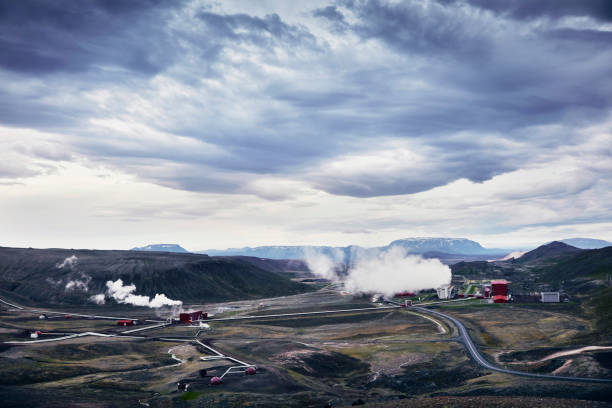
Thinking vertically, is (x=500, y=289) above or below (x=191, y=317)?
above

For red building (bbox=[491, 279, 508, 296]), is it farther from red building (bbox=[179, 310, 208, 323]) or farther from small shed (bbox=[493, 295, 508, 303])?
red building (bbox=[179, 310, 208, 323])

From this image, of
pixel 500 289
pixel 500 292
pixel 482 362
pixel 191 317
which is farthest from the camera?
pixel 500 289

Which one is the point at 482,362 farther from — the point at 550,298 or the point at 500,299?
the point at 550,298

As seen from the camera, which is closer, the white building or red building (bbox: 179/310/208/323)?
red building (bbox: 179/310/208/323)

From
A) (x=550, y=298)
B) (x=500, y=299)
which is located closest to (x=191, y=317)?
(x=500, y=299)

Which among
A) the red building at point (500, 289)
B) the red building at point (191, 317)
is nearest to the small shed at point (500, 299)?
the red building at point (500, 289)

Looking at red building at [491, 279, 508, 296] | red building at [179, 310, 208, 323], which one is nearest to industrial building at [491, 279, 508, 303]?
red building at [491, 279, 508, 296]

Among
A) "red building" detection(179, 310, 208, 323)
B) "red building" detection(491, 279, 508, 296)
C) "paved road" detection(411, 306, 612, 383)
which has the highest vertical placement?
"red building" detection(491, 279, 508, 296)

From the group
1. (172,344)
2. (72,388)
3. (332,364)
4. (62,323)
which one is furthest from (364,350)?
(62,323)

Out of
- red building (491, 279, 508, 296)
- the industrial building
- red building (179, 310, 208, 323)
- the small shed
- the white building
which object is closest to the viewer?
red building (179, 310, 208, 323)

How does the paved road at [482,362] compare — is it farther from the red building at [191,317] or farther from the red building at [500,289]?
the red building at [191,317]

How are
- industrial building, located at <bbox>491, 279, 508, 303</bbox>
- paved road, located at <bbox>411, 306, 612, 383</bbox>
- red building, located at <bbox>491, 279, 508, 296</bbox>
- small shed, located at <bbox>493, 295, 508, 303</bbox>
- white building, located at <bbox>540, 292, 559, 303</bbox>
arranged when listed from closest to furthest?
paved road, located at <bbox>411, 306, 612, 383</bbox>, white building, located at <bbox>540, 292, 559, 303</bbox>, small shed, located at <bbox>493, 295, 508, 303</bbox>, industrial building, located at <bbox>491, 279, 508, 303</bbox>, red building, located at <bbox>491, 279, 508, 296</bbox>

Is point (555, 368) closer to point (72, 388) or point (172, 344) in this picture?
point (72, 388)
